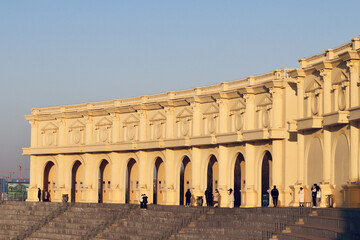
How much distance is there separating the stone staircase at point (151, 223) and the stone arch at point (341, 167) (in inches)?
357

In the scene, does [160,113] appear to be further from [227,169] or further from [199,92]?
[227,169]

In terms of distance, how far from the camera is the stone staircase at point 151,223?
48.0m

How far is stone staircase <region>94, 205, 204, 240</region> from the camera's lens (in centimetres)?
4800

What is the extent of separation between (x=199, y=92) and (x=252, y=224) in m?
19.3

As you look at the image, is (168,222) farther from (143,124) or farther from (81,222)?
(143,124)

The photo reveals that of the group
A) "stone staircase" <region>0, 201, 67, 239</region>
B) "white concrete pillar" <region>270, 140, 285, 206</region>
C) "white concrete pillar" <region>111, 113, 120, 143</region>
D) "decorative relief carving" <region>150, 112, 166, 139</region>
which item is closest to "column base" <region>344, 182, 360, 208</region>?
"white concrete pillar" <region>270, 140, 285, 206</region>

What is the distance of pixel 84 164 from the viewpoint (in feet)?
229

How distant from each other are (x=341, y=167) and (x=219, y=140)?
1501cm

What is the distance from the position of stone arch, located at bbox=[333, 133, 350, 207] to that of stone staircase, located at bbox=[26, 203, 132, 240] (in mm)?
16828

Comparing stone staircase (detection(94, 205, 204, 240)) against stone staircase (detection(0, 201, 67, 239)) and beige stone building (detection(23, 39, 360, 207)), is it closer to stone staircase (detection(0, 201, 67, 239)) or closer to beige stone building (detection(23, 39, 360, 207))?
beige stone building (detection(23, 39, 360, 207))

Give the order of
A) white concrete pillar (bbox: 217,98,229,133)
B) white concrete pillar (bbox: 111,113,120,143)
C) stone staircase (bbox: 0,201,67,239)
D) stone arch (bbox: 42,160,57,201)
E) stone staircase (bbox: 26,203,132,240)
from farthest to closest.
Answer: stone arch (bbox: 42,160,57,201), white concrete pillar (bbox: 111,113,120,143), stone staircase (bbox: 0,201,67,239), white concrete pillar (bbox: 217,98,229,133), stone staircase (bbox: 26,203,132,240)

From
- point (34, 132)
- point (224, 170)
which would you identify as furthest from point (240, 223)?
point (34, 132)

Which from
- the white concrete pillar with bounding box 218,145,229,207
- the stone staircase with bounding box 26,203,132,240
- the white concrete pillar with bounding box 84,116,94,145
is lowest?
the stone staircase with bounding box 26,203,132,240

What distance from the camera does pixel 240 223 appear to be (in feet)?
141
